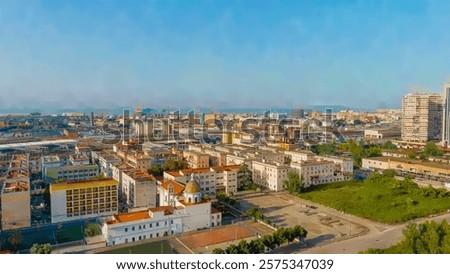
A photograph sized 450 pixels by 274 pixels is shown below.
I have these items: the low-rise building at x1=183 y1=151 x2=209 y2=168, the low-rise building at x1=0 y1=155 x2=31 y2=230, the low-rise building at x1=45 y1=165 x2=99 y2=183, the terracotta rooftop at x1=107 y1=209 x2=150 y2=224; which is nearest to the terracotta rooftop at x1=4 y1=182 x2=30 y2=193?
the low-rise building at x1=0 y1=155 x2=31 y2=230

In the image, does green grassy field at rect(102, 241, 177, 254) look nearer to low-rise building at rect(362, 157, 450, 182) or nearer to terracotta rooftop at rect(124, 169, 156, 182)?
terracotta rooftop at rect(124, 169, 156, 182)

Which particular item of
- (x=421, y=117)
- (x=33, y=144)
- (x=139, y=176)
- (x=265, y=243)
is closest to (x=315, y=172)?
(x=139, y=176)

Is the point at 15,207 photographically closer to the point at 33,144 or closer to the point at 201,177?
the point at 201,177

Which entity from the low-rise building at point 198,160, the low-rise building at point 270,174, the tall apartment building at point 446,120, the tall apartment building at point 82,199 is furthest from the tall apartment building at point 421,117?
the tall apartment building at point 82,199

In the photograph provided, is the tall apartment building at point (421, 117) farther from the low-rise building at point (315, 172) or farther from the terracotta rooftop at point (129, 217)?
the terracotta rooftop at point (129, 217)
